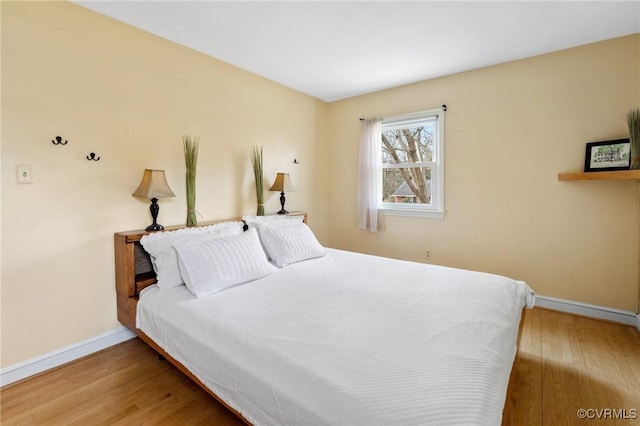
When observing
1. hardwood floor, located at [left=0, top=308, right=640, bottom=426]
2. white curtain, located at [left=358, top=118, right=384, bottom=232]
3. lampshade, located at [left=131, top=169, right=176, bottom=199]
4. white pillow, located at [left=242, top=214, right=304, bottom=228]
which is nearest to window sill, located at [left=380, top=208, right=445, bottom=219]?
white curtain, located at [left=358, top=118, right=384, bottom=232]

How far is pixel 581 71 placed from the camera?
2.66 metres

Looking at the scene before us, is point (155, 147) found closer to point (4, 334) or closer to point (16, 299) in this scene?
point (16, 299)

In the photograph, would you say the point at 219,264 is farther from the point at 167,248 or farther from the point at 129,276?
the point at 129,276

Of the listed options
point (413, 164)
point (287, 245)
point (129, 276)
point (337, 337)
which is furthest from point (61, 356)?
point (413, 164)

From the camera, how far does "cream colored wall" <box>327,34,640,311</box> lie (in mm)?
2576

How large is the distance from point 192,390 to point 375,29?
9.43 ft

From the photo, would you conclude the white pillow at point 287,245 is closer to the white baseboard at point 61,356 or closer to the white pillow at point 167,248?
the white pillow at point 167,248

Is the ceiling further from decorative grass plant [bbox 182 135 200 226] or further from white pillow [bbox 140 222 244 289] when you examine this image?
white pillow [bbox 140 222 244 289]

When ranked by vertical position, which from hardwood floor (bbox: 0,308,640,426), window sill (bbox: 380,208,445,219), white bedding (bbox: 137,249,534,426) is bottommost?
hardwood floor (bbox: 0,308,640,426)

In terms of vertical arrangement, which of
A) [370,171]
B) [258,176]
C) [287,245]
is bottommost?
[287,245]

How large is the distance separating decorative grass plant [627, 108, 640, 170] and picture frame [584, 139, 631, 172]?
0.41 feet

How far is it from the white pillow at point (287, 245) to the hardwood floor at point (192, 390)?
1117 millimetres

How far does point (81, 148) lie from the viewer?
2.10 metres

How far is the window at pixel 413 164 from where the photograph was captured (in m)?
3.49
